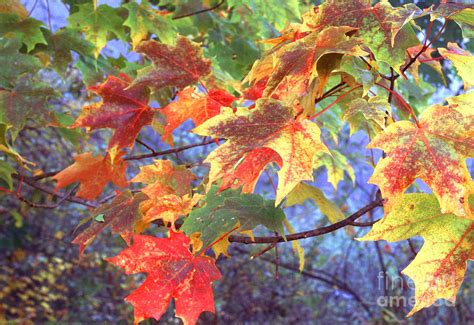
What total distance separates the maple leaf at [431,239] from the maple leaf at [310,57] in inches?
7.4

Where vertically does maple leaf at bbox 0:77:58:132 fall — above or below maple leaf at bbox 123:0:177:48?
below

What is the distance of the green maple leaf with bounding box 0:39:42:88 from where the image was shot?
1.46 meters

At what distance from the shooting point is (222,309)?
13.2 ft

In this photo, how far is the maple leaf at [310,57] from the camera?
0.72 m

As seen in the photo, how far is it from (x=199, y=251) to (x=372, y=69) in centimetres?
37

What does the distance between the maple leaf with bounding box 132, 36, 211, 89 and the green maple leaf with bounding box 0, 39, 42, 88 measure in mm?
628

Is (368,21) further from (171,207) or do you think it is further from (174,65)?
(171,207)

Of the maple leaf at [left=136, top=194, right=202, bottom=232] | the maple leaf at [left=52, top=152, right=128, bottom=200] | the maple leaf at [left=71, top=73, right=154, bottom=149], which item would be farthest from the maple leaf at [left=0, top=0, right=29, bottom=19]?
the maple leaf at [left=136, top=194, right=202, bottom=232]

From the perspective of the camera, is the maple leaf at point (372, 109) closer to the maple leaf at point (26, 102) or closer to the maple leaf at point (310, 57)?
the maple leaf at point (310, 57)

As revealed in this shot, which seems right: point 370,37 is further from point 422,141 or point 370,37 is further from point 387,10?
point 422,141

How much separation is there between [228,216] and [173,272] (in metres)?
0.13

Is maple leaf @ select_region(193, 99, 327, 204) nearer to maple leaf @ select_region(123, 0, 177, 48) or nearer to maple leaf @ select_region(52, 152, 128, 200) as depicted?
maple leaf @ select_region(52, 152, 128, 200)

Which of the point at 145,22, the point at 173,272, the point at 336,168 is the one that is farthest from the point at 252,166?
the point at 145,22

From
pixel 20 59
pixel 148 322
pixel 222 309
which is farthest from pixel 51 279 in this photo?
Result: pixel 20 59
